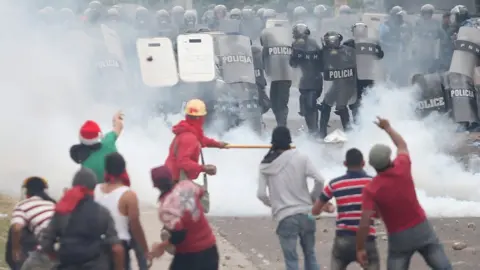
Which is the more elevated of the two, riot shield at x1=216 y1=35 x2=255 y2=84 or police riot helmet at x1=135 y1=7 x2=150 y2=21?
police riot helmet at x1=135 y1=7 x2=150 y2=21

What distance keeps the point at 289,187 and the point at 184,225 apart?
1505mm

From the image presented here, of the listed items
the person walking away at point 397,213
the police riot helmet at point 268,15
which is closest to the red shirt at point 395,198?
the person walking away at point 397,213

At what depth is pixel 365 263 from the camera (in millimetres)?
7422

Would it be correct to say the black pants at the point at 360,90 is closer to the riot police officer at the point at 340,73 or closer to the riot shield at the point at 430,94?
the riot police officer at the point at 340,73

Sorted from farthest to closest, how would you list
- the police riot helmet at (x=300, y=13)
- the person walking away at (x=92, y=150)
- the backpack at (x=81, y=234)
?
A: the police riot helmet at (x=300, y=13)
the person walking away at (x=92, y=150)
the backpack at (x=81, y=234)

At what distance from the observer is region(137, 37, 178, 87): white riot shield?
54.6 ft

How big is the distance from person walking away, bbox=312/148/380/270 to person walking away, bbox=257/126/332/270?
409 mm

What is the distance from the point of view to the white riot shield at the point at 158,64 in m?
16.7

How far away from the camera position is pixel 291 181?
8055 millimetres

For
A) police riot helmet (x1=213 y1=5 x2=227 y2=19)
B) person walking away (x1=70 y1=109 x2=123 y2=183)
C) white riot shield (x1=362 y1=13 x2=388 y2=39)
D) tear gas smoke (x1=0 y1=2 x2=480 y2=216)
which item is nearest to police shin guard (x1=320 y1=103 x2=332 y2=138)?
tear gas smoke (x1=0 y1=2 x2=480 y2=216)

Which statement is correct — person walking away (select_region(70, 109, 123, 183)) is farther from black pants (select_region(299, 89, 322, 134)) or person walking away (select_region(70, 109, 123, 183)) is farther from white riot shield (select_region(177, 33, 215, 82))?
black pants (select_region(299, 89, 322, 134))

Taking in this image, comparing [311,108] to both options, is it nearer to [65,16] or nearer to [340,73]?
[340,73]

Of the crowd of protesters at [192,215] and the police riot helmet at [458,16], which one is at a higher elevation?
the police riot helmet at [458,16]

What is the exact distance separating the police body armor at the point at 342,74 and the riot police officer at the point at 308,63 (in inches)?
14.0
